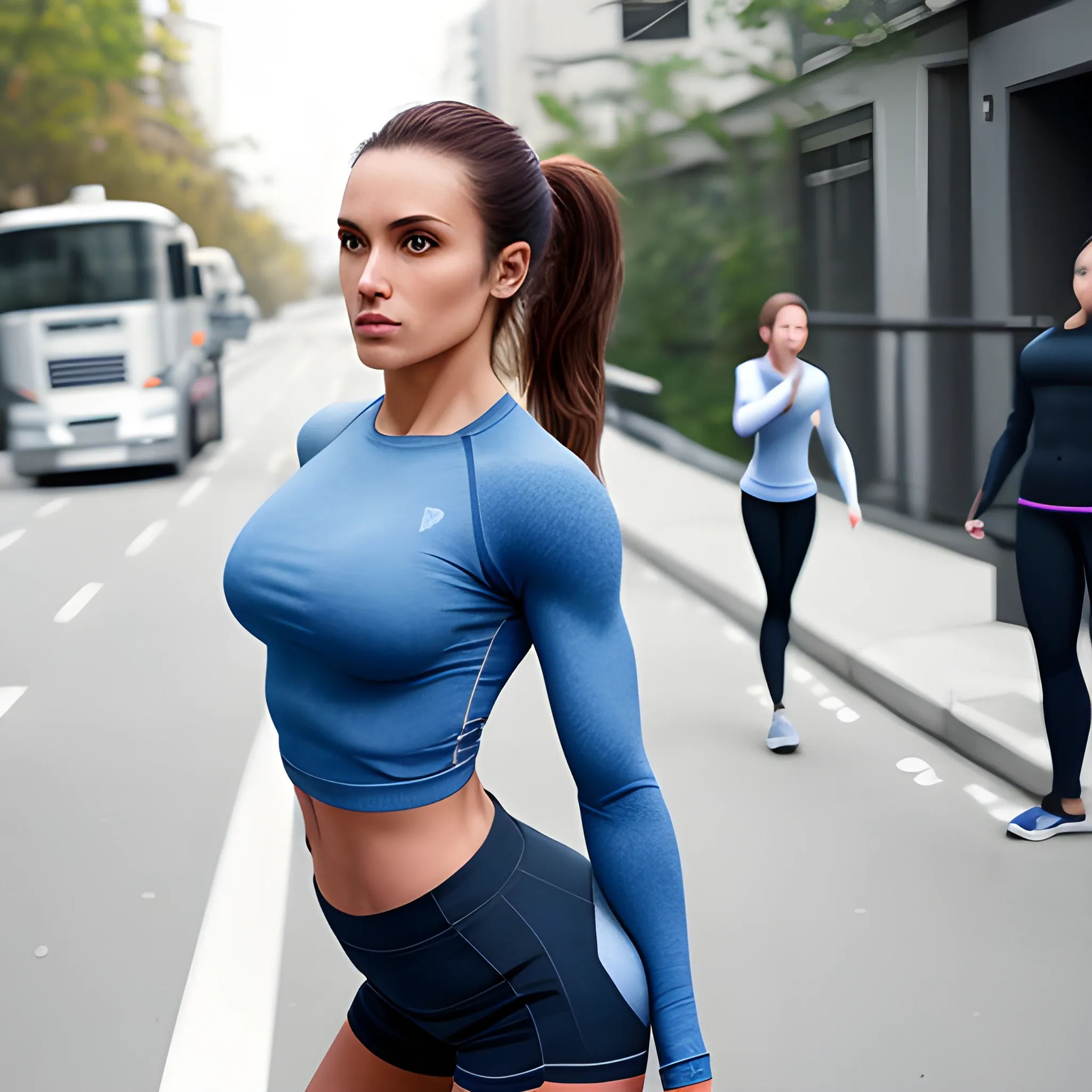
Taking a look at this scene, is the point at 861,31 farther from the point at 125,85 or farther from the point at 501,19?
the point at 501,19

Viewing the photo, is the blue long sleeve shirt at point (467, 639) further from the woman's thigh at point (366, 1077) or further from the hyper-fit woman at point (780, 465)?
the hyper-fit woman at point (780, 465)

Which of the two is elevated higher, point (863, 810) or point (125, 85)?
point (125, 85)

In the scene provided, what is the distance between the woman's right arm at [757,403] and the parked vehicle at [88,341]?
12.6 metres

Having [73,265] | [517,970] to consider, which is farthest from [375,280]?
[73,265]

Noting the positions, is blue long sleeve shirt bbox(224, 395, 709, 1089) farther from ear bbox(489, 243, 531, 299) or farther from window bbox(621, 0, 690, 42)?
window bbox(621, 0, 690, 42)

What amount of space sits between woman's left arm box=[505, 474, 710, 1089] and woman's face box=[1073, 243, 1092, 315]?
12.0 ft

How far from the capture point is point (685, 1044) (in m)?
1.51

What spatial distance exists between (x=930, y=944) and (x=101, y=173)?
3463cm

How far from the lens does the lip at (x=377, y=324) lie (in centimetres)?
155

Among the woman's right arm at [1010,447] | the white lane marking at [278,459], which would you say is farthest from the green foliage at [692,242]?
the woman's right arm at [1010,447]

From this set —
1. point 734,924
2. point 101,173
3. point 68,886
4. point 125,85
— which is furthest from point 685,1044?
point 125,85

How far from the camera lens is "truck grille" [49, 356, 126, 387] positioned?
56.6ft

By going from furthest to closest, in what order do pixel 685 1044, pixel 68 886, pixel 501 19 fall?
pixel 501 19
pixel 68 886
pixel 685 1044

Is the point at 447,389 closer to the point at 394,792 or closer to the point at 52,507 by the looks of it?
the point at 394,792
